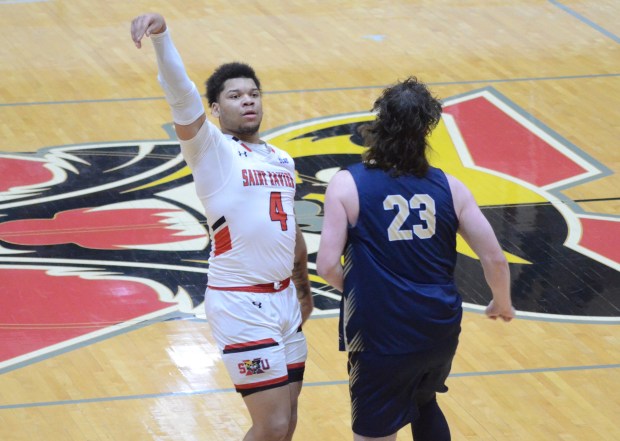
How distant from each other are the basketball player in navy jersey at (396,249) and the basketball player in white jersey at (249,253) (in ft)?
1.06

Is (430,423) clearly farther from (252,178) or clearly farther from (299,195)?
(299,195)

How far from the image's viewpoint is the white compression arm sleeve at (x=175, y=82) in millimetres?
3740

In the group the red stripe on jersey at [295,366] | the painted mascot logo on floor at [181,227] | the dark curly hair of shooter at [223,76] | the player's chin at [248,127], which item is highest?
the dark curly hair of shooter at [223,76]

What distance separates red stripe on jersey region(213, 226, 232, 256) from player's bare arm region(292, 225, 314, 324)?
34 centimetres

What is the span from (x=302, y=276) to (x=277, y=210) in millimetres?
414

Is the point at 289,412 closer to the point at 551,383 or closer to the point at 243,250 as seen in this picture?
the point at 243,250

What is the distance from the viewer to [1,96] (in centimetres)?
999

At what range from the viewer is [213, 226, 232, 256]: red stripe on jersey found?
160 inches

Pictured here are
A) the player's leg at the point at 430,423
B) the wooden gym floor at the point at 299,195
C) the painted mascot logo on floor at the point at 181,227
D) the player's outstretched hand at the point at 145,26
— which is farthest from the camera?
the painted mascot logo on floor at the point at 181,227

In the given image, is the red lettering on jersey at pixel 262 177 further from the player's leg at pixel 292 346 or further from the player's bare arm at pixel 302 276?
the player's leg at pixel 292 346

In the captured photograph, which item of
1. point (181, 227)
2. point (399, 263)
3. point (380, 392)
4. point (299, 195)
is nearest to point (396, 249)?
point (399, 263)

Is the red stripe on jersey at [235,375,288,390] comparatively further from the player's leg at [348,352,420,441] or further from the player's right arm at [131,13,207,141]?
the player's right arm at [131,13,207,141]

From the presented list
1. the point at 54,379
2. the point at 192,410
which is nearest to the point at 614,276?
the point at 192,410

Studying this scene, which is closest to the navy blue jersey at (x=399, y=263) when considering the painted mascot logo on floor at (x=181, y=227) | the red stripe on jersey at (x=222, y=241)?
the red stripe on jersey at (x=222, y=241)
